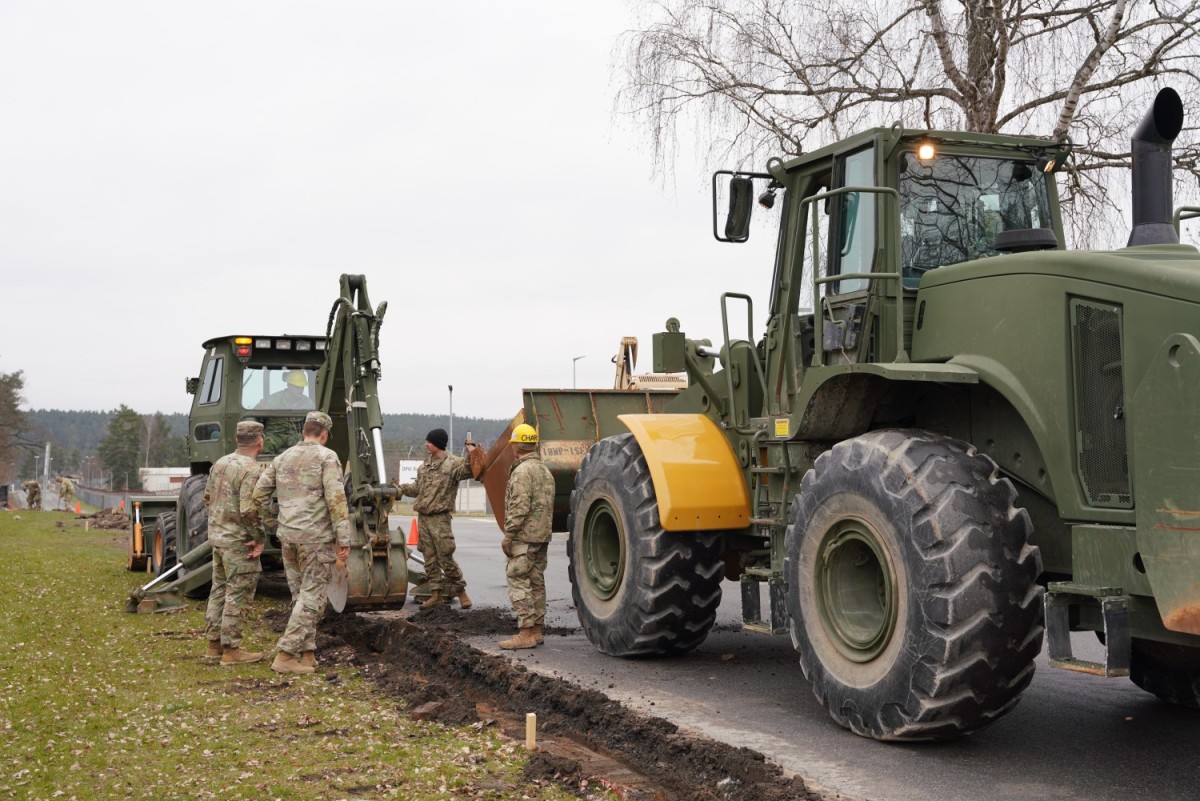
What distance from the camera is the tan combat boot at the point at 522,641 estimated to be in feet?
31.7

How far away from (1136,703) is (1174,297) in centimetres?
323

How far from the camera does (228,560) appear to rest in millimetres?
9602

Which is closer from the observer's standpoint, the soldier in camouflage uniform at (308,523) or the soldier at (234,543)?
the soldier in camouflage uniform at (308,523)

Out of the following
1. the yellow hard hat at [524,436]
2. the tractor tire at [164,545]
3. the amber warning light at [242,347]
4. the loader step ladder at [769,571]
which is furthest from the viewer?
the tractor tire at [164,545]

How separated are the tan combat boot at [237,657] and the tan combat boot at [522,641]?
1900mm

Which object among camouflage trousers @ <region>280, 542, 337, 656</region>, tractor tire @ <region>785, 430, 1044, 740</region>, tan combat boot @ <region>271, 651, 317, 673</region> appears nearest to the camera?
tractor tire @ <region>785, 430, 1044, 740</region>

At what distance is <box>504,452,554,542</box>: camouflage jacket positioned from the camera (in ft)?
32.6

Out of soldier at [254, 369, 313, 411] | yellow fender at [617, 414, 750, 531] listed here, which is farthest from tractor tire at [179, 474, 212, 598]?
yellow fender at [617, 414, 750, 531]

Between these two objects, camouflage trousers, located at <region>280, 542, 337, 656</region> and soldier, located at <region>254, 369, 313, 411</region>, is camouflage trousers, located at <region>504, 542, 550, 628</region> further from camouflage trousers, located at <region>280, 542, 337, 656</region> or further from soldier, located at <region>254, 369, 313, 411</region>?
soldier, located at <region>254, 369, 313, 411</region>

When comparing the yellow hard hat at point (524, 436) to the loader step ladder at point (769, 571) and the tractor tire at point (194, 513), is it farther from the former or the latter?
the tractor tire at point (194, 513)

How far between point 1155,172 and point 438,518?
299 inches

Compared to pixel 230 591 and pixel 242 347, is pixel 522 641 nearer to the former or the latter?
pixel 230 591

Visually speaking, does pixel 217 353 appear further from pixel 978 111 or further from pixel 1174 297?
pixel 1174 297

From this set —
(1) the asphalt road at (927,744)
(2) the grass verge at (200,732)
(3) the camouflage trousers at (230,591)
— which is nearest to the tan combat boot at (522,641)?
(1) the asphalt road at (927,744)
